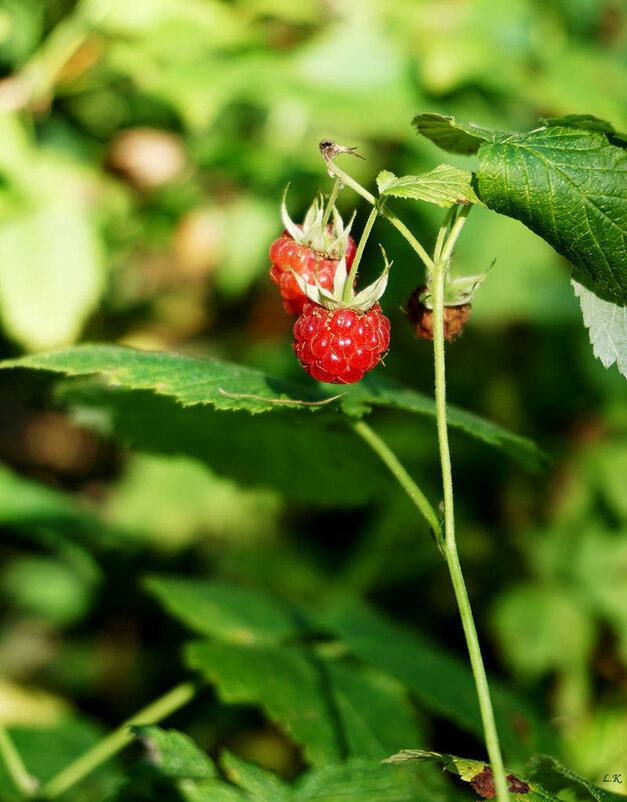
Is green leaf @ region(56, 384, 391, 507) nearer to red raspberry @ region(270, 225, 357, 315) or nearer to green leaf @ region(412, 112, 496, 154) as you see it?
red raspberry @ region(270, 225, 357, 315)

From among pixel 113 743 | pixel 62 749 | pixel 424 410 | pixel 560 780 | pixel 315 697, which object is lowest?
pixel 62 749

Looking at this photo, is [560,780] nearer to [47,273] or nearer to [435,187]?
[435,187]

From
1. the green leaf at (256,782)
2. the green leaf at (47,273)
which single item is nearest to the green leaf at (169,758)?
the green leaf at (256,782)

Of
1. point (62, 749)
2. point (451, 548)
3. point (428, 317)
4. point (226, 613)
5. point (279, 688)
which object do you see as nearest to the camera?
point (451, 548)

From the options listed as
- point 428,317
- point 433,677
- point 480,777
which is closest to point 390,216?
point 428,317

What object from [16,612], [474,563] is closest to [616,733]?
[474,563]

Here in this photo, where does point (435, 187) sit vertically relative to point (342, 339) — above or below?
above

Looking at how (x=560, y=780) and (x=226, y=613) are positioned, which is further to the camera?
(x=226, y=613)

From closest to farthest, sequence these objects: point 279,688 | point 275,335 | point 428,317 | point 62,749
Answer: point 428,317 → point 279,688 → point 62,749 → point 275,335

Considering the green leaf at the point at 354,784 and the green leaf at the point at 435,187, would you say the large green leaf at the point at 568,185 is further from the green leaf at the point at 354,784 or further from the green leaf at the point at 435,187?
the green leaf at the point at 354,784
